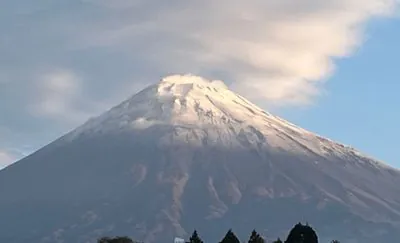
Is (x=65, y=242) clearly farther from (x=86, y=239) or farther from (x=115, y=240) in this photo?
(x=115, y=240)

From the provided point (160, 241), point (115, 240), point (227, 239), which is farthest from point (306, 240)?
point (160, 241)

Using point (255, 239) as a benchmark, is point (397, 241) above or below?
above

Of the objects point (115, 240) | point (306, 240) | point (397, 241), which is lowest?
point (306, 240)

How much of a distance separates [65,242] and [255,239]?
158 meters

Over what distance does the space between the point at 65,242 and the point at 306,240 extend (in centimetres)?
16357

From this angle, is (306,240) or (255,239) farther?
(255,239)

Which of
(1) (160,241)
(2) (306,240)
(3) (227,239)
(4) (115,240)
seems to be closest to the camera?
(2) (306,240)

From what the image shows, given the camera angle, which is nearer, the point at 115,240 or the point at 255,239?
the point at 255,239

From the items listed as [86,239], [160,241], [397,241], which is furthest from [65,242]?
[397,241]

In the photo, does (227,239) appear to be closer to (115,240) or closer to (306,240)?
(306,240)

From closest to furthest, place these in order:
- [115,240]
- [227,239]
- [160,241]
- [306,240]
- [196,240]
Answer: [306,240]
[227,239]
[196,240]
[115,240]
[160,241]

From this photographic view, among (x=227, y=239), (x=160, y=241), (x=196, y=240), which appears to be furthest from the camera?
(x=160, y=241)

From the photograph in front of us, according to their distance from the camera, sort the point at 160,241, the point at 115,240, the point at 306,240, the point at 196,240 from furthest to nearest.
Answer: the point at 160,241
the point at 115,240
the point at 196,240
the point at 306,240

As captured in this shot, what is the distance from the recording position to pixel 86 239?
19662 centimetres
